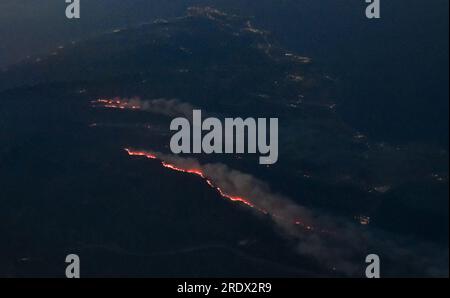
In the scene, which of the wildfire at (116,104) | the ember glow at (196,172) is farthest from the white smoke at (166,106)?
the ember glow at (196,172)

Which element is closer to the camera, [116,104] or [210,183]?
[210,183]

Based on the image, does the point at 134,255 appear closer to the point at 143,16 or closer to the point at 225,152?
the point at 225,152

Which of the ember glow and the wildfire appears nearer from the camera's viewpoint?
the ember glow

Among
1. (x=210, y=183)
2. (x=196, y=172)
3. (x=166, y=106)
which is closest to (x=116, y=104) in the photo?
(x=166, y=106)

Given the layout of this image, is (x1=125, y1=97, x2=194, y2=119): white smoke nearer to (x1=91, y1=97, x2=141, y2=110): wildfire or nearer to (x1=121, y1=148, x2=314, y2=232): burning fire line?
(x1=91, y1=97, x2=141, y2=110): wildfire

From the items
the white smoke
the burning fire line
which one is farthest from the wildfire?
the burning fire line

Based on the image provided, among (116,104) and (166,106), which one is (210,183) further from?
(116,104)

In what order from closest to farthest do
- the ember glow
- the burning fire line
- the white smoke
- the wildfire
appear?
the burning fire line
the ember glow
the white smoke
the wildfire
